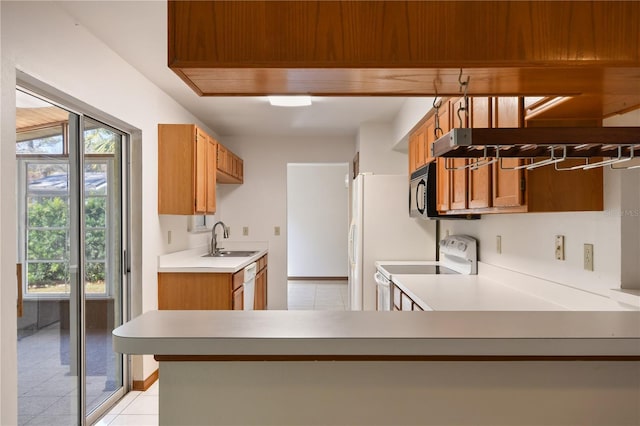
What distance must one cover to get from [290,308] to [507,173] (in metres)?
4.58

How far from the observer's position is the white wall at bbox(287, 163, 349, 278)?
8367 millimetres

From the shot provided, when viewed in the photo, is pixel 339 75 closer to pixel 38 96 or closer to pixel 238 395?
pixel 238 395

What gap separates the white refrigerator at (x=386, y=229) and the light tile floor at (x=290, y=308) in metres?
2.05

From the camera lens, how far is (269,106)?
4191 millimetres

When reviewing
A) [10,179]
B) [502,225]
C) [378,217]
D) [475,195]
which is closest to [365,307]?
[378,217]

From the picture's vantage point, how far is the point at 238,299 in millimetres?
3719

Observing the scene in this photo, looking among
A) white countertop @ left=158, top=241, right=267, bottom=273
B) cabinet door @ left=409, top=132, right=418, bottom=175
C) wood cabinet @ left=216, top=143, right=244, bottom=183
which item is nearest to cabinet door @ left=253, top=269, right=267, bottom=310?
white countertop @ left=158, top=241, right=267, bottom=273

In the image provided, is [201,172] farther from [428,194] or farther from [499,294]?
[499,294]

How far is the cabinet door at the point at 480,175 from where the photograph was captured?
214 cm

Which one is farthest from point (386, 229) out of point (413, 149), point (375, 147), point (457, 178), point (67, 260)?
point (67, 260)

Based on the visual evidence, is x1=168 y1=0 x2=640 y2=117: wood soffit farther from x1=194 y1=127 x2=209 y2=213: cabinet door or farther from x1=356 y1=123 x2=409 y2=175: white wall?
x1=356 y1=123 x2=409 y2=175: white wall

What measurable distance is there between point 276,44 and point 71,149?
195cm

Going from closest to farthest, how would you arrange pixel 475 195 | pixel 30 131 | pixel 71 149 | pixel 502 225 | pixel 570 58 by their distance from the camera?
1. pixel 570 58
2. pixel 30 131
3. pixel 475 195
4. pixel 71 149
5. pixel 502 225

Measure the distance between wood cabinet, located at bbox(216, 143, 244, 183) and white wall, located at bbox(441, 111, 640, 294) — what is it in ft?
9.60
